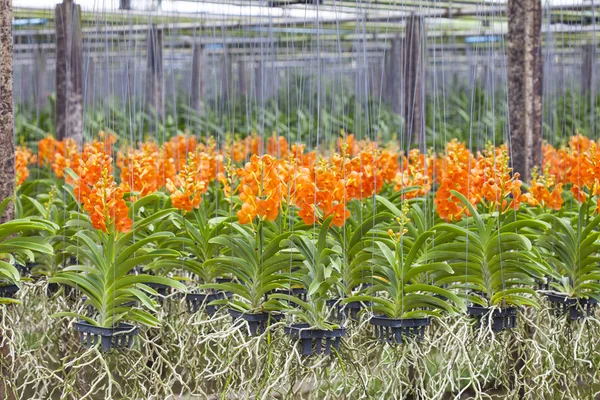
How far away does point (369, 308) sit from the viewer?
11.5 feet

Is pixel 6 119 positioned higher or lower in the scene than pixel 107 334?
higher

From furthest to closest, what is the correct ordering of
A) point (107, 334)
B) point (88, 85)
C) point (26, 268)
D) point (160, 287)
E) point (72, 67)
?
1. point (72, 67)
2. point (88, 85)
3. point (26, 268)
4. point (160, 287)
5. point (107, 334)

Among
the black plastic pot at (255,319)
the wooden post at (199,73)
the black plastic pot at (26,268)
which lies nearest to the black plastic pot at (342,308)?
the black plastic pot at (255,319)

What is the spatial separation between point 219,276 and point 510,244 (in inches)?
50.6

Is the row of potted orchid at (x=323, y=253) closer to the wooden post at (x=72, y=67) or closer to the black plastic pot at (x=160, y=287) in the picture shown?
the black plastic pot at (x=160, y=287)

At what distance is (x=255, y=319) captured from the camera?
134 inches

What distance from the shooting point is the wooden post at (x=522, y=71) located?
4.50 metres

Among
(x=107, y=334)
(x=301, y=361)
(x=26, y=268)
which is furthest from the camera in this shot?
(x=26, y=268)

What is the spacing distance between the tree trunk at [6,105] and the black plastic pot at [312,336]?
128 centimetres

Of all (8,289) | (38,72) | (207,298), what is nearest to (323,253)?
(207,298)

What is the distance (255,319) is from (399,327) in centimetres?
55

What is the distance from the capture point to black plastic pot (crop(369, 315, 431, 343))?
10.9 feet

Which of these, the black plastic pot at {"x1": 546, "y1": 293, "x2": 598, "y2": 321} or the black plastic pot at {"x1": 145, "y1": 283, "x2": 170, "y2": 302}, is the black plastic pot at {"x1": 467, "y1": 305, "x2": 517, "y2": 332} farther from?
the black plastic pot at {"x1": 145, "y1": 283, "x2": 170, "y2": 302}

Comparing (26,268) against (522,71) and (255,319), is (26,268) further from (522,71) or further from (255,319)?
(522,71)
